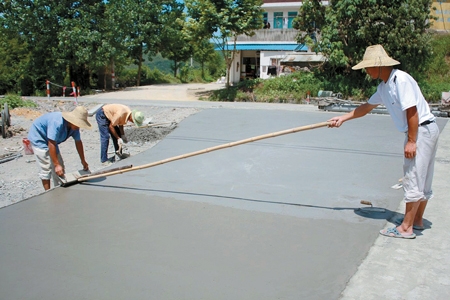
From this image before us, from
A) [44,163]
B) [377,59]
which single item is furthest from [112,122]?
[377,59]

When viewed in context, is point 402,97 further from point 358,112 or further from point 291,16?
point 291,16

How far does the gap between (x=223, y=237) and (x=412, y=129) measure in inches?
66.7

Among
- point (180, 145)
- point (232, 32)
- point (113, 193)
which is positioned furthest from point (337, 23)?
point (113, 193)

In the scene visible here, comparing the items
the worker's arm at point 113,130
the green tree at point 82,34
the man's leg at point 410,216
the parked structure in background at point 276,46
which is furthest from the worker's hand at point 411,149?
the green tree at point 82,34

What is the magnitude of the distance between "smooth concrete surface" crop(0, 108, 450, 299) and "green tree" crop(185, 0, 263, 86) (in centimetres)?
1142

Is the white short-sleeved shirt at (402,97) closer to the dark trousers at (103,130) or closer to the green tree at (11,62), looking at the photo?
the dark trousers at (103,130)

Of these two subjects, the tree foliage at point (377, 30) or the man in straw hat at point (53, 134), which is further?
the tree foliage at point (377, 30)

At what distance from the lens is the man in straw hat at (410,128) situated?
10.5 ft

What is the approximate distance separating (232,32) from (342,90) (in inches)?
208

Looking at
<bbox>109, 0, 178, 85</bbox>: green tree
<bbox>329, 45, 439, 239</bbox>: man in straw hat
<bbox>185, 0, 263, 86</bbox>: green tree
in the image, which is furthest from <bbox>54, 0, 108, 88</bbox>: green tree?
<bbox>329, 45, 439, 239</bbox>: man in straw hat

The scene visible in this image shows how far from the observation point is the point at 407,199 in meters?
3.28

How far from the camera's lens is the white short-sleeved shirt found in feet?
10.4

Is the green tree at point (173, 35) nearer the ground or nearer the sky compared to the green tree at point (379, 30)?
nearer the sky

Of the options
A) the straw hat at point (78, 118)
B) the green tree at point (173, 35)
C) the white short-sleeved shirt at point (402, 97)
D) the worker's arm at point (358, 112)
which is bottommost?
the straw hat at point (78, 118)
